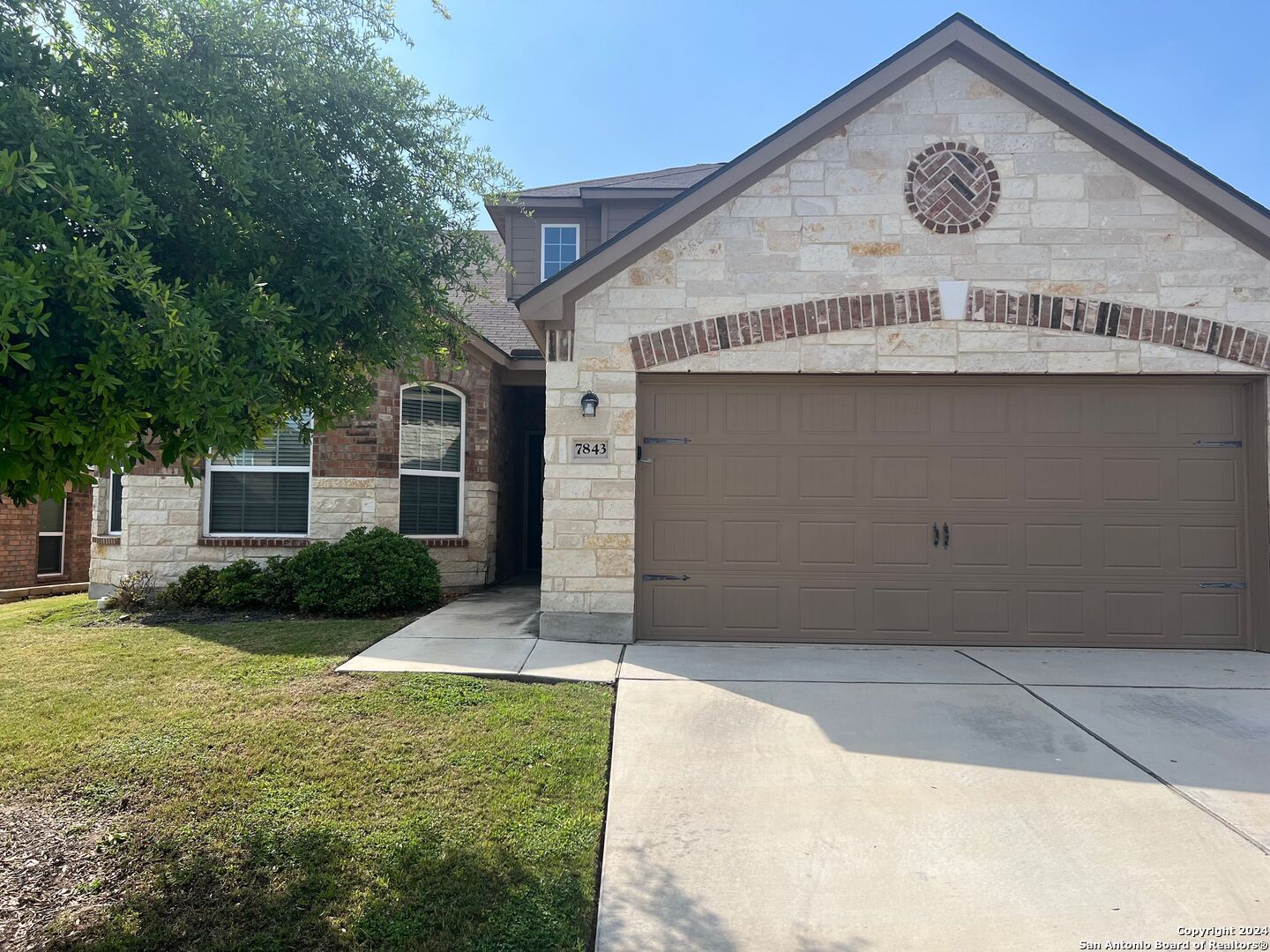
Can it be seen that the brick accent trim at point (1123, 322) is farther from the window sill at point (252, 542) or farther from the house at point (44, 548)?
the house at point (44, 548)

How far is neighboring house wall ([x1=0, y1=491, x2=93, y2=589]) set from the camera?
14734 mm

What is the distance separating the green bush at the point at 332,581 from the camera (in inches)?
356

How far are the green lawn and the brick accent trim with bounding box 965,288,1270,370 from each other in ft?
17.4

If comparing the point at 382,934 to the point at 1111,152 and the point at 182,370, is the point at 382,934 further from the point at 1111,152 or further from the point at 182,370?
the point at 1111,152

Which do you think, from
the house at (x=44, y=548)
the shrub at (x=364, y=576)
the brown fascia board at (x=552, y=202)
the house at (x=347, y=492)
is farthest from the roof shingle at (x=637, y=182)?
the house at (x=44, y=548)

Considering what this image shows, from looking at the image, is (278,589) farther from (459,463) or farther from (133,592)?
(459,463)

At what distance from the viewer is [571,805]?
156 inches

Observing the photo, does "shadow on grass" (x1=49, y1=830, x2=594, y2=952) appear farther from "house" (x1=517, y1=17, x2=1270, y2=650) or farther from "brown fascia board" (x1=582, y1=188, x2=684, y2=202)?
"brown fascia board" (x1=582, y1=188, x2=684, y2=202)

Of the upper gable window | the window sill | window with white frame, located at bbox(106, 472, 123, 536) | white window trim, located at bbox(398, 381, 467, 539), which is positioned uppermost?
the upper gable window

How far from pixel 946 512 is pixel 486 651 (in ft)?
15.1


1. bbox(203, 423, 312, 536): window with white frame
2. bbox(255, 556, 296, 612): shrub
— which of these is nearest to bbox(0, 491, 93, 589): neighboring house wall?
bbox(203, 423, 312, 536): window with white frame

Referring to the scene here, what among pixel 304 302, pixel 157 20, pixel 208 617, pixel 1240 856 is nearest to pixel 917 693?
pixel 1240 856

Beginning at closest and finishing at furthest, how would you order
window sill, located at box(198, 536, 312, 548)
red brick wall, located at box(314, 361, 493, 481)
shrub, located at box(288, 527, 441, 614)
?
shrub, located at box(288, 527, 441, 614) < window sill, located at box(198, 536, 312, 548) < red brick wall, located at box(314, 361, 493, 481)

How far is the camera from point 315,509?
10.4 meters
